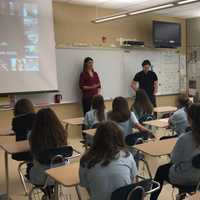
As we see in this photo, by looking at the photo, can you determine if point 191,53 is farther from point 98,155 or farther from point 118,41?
point 98,155

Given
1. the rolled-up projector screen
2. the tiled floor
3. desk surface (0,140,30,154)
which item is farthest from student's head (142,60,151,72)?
desk surface (0,140,30,154)

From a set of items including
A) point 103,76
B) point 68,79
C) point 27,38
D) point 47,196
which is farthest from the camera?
point 103,76

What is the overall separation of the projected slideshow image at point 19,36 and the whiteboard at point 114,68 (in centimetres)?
65

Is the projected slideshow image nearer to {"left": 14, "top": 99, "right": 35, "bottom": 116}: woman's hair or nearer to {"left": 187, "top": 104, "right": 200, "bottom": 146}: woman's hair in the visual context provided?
{"left": 14, "top": 99, "right": 35, "bottom": 116}: woman's hair

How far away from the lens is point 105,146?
209cm

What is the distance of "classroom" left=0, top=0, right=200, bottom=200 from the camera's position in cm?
227

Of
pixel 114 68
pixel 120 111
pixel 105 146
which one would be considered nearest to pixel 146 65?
pixel 114 68

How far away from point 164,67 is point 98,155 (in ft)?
20.9

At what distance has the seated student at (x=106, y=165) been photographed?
2.04 metres

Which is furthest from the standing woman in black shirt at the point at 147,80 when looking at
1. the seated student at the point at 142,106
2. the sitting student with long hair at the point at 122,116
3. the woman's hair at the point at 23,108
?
the woman's hair at the point at 23,108

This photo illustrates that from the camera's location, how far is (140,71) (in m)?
7.49

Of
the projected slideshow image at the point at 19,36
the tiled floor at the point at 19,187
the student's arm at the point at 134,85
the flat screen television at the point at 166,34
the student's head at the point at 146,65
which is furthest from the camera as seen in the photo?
the flat screen television at the point at 166,34

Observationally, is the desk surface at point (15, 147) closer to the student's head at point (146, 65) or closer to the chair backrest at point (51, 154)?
the chair backrest at point (51, 154)

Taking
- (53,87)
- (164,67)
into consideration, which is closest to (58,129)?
(53,87)
